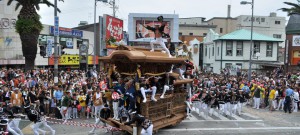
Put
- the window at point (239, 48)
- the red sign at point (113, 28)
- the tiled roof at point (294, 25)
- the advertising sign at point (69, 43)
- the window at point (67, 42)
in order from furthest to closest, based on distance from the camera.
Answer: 1. the window at point (239, 48)
2. the advertising sign at point (69, 43)
3. the window at point (67, 42)
4. the tiled roof at point (294, 25)
5. the red sign at point (113, 28)

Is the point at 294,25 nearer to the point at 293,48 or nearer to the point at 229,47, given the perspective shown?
the point at 293,48

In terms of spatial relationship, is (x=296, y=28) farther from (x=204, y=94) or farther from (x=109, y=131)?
(x=109, y=131)

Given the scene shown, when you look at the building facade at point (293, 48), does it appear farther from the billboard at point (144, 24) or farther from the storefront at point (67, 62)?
the storefront at point (67, 62)

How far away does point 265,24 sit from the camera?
60.8 m

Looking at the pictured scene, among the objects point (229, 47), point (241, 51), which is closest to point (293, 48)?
point (241, 51)

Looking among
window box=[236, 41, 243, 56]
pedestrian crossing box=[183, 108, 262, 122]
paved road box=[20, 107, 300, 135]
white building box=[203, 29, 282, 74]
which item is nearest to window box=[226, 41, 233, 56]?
white building box=[203, 29, 282, 74]

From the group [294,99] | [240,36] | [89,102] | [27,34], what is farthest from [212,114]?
[240,36]

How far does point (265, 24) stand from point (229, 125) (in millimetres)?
49875

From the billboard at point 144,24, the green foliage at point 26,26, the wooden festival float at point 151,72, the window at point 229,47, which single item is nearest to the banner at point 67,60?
the billboard at point 144,24

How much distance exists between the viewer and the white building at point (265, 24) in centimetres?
6031

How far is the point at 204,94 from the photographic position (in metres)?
18.5

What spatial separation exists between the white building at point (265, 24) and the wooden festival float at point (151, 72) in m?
48.9

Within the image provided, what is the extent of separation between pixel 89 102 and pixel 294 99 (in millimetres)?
13772

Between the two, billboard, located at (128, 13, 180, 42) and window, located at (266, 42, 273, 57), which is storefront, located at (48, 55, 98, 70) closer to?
billboard, located at (128, 13, 180, 42)
